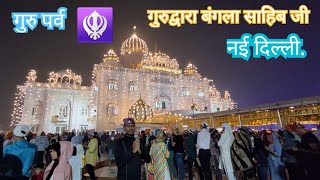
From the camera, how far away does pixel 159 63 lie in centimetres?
3662

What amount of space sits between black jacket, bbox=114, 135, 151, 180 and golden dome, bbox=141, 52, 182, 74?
31933 millimetres

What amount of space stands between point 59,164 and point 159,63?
34.0 metres

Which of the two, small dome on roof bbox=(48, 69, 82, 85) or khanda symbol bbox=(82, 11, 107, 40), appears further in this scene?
small dome on roof bbox=(48, 69, 82, 85)

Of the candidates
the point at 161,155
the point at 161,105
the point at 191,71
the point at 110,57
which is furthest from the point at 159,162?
the point at 191,71

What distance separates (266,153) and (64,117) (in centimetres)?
2758

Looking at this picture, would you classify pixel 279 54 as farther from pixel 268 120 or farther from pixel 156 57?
pixel 156 57

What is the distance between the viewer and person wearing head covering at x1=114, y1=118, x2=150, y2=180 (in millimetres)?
3205

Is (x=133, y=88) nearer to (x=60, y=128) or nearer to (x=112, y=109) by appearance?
(x=112, y=109)

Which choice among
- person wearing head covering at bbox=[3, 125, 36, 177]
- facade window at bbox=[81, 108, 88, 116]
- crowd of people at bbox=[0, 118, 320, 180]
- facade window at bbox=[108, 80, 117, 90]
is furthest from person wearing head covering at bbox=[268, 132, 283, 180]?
facade window at bbox=[81, 108, 88, 116]

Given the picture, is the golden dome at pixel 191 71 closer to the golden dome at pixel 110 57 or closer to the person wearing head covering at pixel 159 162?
the golden dome at pixel 110 57

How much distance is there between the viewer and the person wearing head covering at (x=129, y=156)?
3205 millimetres

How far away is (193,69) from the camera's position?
40.5 m

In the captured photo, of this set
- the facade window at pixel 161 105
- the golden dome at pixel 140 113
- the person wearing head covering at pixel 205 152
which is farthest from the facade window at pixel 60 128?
the person wearing head covering at pixel 205 152

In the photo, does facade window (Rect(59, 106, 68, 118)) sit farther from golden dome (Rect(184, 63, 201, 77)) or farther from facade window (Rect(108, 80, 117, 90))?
golden dome (Rect(184, 63, 201, 77))
